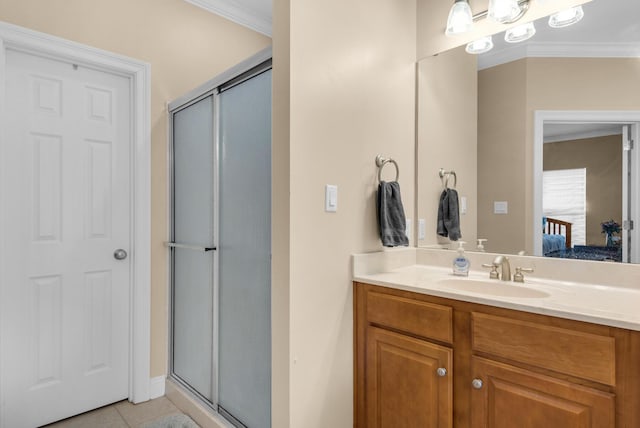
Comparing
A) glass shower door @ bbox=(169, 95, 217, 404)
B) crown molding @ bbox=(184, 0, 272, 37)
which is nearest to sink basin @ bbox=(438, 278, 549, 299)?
glass shower door @ bbox=(169, 95, 217, 404)

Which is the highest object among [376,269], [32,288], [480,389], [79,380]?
[376,269]

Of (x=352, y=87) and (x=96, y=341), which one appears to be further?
(x=96, y=341)

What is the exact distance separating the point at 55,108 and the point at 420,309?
221cm

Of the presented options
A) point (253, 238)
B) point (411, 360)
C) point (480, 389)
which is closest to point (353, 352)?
point (411, 360)

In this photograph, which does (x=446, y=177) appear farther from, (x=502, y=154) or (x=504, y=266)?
(x=504, y=266)

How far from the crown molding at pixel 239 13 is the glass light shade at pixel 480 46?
1.69 m

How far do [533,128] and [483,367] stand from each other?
1136 mm

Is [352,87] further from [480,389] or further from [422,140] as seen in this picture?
[480,389]

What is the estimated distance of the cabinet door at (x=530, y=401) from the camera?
104 centimetres

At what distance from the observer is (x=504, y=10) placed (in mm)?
1611

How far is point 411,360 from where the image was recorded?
145 cm

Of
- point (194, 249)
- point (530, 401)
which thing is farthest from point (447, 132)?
point (194, 249)

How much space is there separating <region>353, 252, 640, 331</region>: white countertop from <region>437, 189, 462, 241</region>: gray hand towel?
0.63ft

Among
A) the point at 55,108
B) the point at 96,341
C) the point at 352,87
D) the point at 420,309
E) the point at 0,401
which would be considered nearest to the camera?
the point at 420,309
